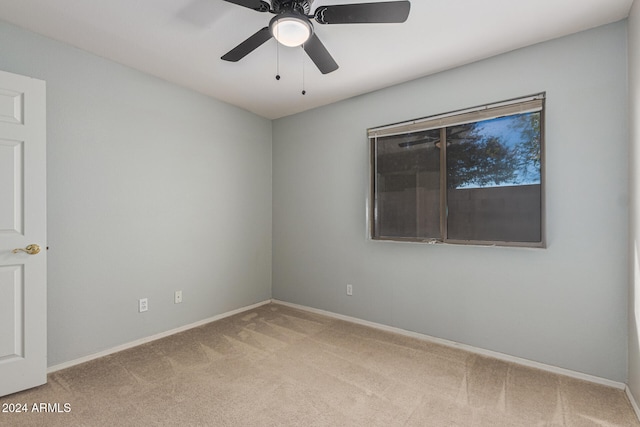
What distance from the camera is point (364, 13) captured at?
Result: 5.34 feet

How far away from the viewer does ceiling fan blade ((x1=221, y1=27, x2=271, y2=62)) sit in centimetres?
182

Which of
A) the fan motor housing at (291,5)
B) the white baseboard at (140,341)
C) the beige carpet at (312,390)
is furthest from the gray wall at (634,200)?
the white baseboard at (140,341)

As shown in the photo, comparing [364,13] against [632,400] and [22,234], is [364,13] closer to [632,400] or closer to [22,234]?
[22,234]

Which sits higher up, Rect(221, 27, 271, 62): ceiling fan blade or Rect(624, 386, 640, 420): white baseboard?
Rect(221, 27, 271, 62): ceiling fan blade

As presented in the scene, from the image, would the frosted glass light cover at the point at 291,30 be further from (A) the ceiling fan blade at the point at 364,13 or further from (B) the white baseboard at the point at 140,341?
(B) the white baseboard at the point at 140,341

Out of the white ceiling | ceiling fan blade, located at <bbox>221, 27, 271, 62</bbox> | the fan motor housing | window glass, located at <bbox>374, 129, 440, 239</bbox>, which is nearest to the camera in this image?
the fan motor housing

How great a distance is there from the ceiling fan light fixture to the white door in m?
1.76

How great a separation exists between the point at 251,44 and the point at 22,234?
1.98 metres

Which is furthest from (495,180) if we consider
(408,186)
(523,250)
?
(408,186)

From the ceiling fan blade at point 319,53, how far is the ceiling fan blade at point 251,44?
250 mm

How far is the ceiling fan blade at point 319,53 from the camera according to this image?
6.27 ft

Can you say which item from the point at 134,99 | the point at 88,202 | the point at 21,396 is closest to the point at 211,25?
the point at 134,99

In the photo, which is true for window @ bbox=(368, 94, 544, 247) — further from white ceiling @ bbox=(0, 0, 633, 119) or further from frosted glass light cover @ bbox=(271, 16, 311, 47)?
frosted glass light cover @ bbox=(271, 16, 311, 47)

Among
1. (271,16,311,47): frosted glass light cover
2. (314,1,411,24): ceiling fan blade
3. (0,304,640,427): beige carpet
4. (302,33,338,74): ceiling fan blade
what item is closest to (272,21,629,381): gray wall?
(0,304,640,427): beige carpet
